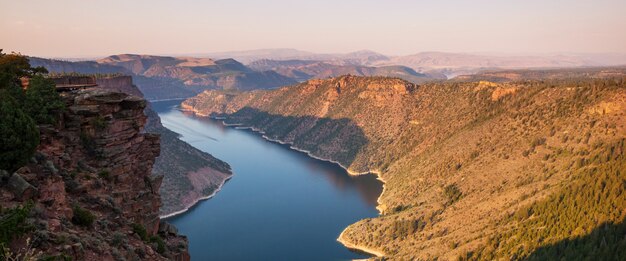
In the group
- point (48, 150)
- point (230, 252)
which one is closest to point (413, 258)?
point (230, 252)

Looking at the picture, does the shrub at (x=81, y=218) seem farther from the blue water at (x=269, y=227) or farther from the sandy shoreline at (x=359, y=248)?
the blue water at (x=269, y=227)

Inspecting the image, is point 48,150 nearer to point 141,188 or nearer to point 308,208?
point 141,188

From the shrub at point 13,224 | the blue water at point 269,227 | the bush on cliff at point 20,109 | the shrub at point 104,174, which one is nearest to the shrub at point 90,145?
the shrub at point 104,174

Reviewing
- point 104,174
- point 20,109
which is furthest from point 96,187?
point 20,109

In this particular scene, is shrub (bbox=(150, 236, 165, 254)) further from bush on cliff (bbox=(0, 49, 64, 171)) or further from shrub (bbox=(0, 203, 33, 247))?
shrub (bbox=(0, 203, 33, 247))

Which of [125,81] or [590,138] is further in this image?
[125,81]

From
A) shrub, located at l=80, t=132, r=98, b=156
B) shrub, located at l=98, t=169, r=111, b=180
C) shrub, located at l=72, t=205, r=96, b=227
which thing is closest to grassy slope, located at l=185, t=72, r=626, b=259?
shrub, located at l=98, t=169, r=111, b=180

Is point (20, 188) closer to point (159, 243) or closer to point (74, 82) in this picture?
point (159, 243)

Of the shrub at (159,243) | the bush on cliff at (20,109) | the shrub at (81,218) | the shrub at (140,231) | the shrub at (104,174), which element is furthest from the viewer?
the shrub at (104,174)
